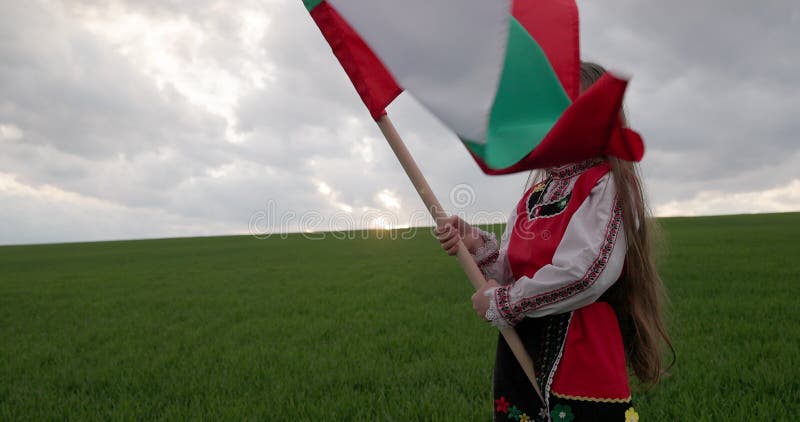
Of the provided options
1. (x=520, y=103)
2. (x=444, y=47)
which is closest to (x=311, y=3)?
(x=444, y=47)

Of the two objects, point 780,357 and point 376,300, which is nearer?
point 780,357

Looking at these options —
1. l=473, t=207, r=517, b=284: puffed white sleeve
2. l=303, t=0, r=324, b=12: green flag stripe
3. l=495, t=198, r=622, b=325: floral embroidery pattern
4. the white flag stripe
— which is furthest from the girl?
l=303, t=0, r=324, b=12: green flag stripe

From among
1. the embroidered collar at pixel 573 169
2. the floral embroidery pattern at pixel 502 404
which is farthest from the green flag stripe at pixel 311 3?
the floral embroidery pattern at pixel 502 404

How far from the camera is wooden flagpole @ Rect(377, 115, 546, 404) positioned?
2.01 metres

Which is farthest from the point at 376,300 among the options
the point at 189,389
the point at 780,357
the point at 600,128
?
the point at 600,128

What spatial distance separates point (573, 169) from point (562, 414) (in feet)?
3.27

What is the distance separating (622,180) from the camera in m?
1.92

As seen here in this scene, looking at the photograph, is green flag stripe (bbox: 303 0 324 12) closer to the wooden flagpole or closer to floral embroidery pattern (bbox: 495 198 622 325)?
the wooden flagpole

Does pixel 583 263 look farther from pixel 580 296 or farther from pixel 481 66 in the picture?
pixel 481 66

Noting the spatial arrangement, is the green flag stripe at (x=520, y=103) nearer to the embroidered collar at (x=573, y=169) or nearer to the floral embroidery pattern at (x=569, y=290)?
the embroidered collar at (x=573, y=169)

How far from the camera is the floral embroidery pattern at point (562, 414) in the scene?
2.03 meters

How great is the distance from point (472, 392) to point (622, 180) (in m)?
2.89

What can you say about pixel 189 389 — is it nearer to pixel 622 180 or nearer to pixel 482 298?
pixel 482 298

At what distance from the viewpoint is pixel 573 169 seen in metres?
2.10
